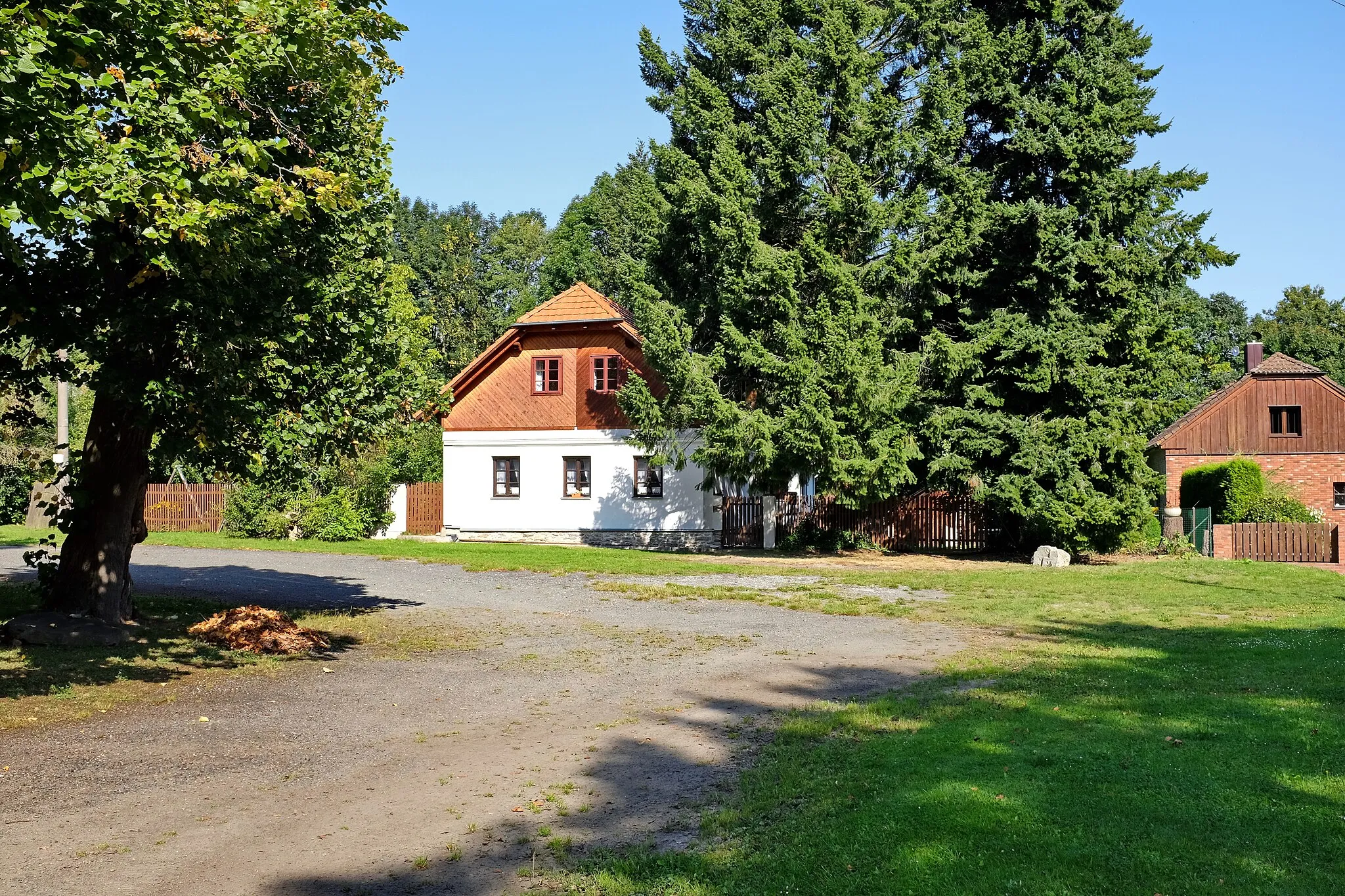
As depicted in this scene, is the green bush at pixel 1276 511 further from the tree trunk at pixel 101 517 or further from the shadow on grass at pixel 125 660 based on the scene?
the tree trunk at pixel 101 517

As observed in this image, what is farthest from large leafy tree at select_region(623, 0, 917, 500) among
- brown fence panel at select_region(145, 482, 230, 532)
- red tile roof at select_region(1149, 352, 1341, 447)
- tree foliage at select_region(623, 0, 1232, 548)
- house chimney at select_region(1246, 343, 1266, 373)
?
house chimney at select_region(1246, 343, 1266, 373)

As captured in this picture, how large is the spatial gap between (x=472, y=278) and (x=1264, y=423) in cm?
4684

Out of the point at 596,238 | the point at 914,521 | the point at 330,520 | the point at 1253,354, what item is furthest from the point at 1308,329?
the point at 330,520

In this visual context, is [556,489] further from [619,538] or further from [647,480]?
[647,480]

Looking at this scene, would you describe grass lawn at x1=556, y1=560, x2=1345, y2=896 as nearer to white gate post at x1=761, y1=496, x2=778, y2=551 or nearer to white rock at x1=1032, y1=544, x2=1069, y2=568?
white rock at x1=1032, y1=544, x2=1069, y2=568

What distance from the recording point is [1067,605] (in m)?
19.1

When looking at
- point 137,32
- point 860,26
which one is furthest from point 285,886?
point 860,26

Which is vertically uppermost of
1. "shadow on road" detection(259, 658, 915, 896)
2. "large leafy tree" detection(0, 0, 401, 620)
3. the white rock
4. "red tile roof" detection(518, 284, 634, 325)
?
"red tile roof" detection(518, 284, 634, 325)

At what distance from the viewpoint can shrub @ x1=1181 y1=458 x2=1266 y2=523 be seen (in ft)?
115

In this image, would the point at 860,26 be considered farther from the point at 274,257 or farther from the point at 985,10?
the point at 274,257

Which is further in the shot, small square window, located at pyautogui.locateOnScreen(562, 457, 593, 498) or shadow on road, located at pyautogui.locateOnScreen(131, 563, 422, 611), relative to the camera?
small square window, located at pyautogui.locateOnScreen(562, 457, 593, 498)

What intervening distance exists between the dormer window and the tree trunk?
43.6m

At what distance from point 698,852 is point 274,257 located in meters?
8.97

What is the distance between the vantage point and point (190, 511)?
43594 millimetres
